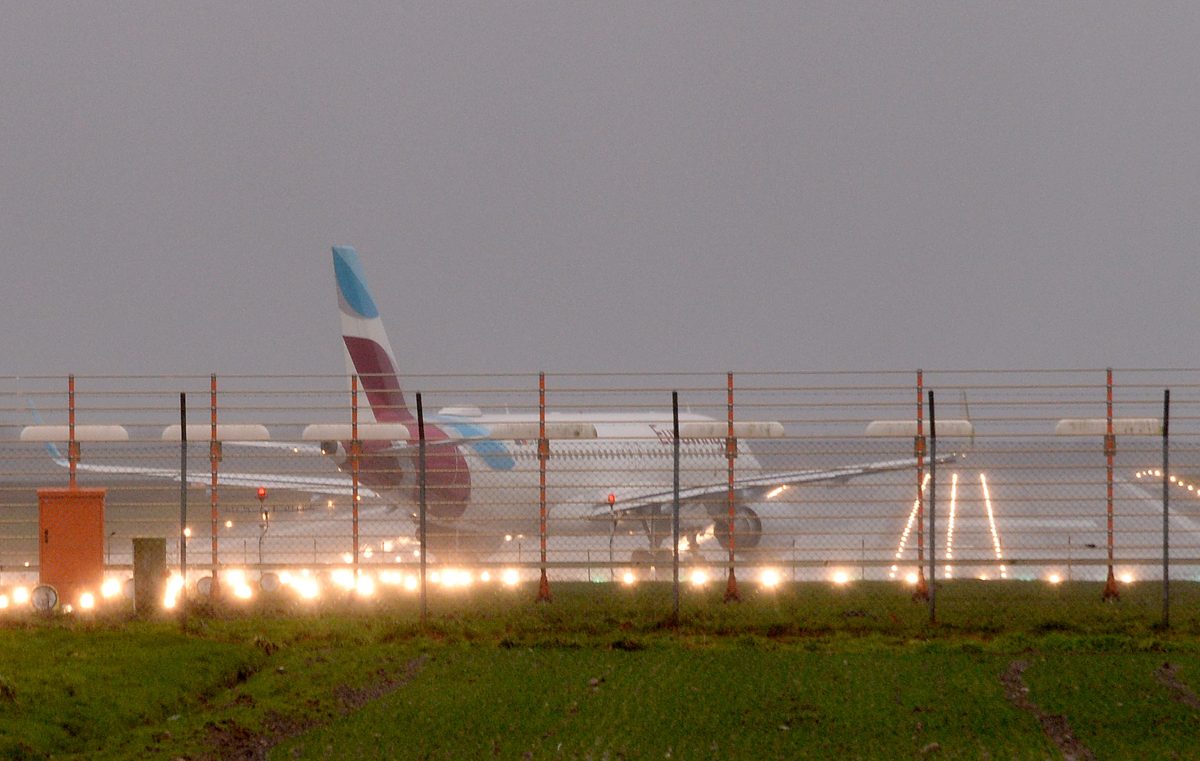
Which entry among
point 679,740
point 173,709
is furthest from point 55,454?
point 679,740

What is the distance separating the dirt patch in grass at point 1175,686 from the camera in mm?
11477

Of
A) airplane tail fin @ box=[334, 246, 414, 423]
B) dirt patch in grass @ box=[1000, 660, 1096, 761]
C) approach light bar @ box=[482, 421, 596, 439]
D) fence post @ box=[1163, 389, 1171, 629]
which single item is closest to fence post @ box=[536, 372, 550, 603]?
approach light bar @ box=[482, 421, 596, 439]

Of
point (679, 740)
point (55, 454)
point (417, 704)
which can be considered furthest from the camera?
point (55, 454)

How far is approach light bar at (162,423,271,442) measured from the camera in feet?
60.3

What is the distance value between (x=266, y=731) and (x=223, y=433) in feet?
28.0

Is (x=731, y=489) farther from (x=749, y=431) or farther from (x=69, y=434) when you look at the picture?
(x=69, y=434)

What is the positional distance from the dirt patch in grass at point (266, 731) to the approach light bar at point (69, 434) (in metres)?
7.68

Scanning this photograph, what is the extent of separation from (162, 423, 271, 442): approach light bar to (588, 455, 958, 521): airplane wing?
4109mm

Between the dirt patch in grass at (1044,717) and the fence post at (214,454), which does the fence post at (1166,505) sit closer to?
the dirt patch in grass at (1044,717)

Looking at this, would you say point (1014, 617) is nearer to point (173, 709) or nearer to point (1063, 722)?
point (1063, 722)

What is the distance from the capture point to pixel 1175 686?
1218cm

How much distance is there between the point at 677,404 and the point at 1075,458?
20.3 ft

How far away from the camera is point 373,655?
13992mm

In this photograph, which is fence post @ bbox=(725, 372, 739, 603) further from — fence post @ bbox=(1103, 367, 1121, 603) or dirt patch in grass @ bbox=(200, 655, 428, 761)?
dirt patch in grass @ bbox=(200, 655, 428, 761)
